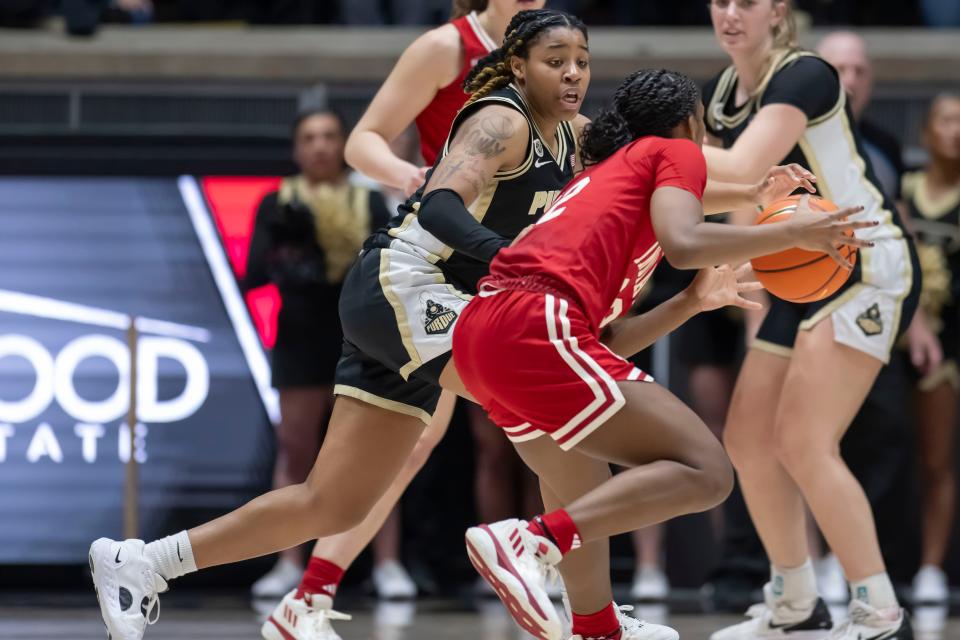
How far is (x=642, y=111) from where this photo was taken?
396cm

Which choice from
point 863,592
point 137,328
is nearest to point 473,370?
point 863,592

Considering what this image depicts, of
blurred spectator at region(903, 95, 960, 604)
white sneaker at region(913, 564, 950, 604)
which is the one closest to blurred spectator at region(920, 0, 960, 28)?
blurred spectator at region(903, 95, 960, 604)

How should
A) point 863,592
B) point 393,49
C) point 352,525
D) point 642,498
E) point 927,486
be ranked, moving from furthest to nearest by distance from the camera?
point 393,49 < point 927,486 < point 863,592 < point 352,525 < point 642,498

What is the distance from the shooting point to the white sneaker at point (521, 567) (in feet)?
12.0

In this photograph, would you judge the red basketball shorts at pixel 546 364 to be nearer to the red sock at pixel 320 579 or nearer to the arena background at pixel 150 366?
the red sock at pixel 320 579

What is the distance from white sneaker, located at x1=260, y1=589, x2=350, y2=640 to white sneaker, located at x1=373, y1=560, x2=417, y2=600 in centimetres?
196

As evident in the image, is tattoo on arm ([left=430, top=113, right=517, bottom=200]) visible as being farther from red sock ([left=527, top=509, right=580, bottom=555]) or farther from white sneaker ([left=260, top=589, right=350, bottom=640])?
white sneaker ([left=260, top=589, right=350, bottom=640])

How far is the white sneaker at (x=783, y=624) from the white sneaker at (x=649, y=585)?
1449mm

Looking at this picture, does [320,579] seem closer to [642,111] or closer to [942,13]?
[642,111]

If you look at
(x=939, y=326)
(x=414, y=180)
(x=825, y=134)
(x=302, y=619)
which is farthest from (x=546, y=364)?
(x=939, y=326)

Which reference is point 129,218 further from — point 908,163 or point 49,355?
point 908,163

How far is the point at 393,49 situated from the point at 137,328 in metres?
2.27

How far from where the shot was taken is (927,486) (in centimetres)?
690

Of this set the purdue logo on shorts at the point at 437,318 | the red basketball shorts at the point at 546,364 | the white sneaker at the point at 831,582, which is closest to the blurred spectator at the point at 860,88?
the white sneaker at the point at 831,582
